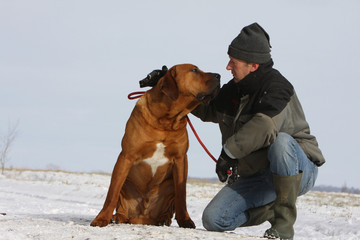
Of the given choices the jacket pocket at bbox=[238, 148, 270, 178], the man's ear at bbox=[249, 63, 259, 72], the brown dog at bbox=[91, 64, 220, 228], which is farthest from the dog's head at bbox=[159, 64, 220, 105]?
the jacket pocket at bbox=[238, 148, 270, 178]

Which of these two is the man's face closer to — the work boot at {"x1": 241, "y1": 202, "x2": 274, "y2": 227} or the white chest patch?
the white chest patch

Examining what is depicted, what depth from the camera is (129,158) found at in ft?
14.6

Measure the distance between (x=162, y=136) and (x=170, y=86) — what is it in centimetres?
50

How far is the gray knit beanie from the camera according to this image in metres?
4.51

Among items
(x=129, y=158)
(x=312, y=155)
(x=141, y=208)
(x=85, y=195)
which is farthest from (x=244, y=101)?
(x=85, y=195)

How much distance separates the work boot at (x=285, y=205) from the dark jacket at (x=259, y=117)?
38 cm

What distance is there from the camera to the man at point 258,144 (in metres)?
4.12

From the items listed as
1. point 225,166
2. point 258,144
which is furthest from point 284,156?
point 225,166

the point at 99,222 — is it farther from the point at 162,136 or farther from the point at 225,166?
the point at 225,166

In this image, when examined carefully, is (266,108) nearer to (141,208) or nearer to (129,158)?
(129,158)

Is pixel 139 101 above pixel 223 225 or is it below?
above

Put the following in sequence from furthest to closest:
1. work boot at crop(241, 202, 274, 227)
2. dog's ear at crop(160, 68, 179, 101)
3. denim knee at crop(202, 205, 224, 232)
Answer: work boot at crop(241, 202, 274, 227) → denim knee at crop(202, 205, 224, 232) → dog's ear at crop(160, 68, 179, 101)

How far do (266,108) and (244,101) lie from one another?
19.2 inches

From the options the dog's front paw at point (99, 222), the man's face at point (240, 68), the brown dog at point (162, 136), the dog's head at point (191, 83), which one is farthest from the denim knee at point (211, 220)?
the man's face at point (240, 68)
